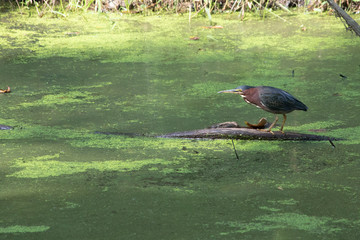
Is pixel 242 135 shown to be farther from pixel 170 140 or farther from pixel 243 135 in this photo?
pixel 170 140

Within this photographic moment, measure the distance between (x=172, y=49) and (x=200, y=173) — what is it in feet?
7.06

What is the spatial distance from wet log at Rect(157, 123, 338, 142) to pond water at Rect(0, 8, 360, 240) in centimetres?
3

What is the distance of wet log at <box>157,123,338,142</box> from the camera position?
2559 mm

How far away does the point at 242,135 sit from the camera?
259 cm

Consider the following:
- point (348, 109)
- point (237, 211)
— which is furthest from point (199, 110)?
point (237, 211)

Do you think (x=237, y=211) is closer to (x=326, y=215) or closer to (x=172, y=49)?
(x=326, y=215)

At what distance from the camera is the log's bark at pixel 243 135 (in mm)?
2559

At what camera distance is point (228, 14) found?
17.9 feet

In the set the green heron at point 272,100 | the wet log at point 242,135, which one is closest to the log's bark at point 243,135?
the wet log at point 242,135

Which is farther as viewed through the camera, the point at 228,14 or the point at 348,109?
the point at 228,14

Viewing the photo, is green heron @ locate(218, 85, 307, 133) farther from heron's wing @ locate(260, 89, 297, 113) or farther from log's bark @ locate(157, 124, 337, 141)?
log's bark @ locate(157, 124, 337, 141)

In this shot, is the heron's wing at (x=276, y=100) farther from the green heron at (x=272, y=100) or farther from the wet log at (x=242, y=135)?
the wet log at (x=242, y=135)

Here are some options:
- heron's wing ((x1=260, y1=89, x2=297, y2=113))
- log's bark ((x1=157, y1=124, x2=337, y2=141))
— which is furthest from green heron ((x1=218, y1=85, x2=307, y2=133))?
log's bark ((x1=157, y1=124, x2=337, y2=141))

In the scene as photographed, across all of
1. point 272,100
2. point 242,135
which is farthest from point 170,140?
point 272,100
